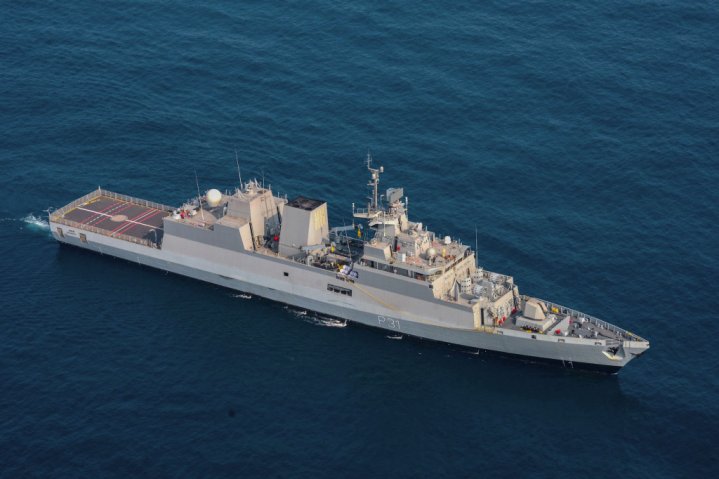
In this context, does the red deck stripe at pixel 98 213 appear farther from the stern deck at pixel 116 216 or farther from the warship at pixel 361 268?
the warship at pixel 361 268

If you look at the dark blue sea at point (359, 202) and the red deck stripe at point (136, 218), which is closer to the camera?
the dark blue sea at point (359, 202)

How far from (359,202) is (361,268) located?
670 inches

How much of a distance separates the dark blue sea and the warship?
208 cm

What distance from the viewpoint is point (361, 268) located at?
9731cm

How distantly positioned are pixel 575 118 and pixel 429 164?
2022 centimetres

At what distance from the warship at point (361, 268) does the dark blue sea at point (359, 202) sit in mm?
2076

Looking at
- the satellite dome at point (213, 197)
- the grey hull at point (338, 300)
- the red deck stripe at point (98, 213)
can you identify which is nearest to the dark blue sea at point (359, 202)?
the grey hull at point (338, 300)

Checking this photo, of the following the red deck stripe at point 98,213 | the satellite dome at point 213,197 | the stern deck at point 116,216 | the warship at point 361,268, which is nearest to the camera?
the warship at point 361,268

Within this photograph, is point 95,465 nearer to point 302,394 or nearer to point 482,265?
point 302,394

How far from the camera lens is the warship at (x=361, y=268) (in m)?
93.3

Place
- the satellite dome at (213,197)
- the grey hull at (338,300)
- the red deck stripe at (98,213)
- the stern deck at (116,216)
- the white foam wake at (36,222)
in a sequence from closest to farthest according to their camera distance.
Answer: the grey hull at (338,300) → the satellite dome at (213,197) → the stern deck at (116,216) → the red deck stripe at (98,213) → the white foam wake at (36,222)

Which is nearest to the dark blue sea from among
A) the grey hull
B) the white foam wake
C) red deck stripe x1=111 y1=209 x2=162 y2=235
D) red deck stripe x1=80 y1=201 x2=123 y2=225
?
the white foam wake

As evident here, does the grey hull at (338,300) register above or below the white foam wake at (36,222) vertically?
below

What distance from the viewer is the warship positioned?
93.3 m
